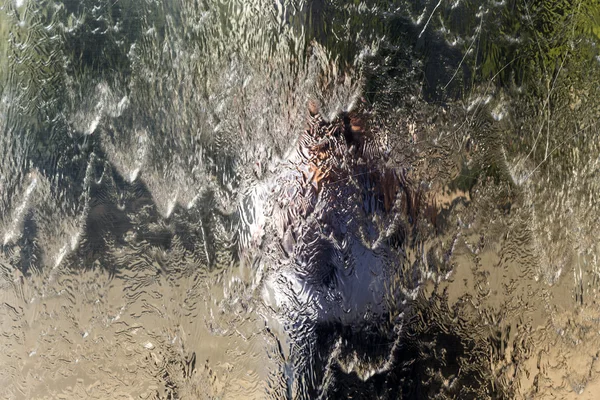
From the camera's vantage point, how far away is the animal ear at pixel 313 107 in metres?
0.74

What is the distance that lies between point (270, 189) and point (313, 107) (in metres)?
0.12

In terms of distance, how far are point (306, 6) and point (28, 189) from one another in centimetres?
43

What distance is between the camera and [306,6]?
723mm

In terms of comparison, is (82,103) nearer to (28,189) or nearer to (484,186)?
(28,189)

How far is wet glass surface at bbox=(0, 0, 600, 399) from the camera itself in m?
0.74

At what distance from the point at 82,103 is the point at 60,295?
250 millimetres

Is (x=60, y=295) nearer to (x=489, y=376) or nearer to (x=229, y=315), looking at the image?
(x=229, y=315)

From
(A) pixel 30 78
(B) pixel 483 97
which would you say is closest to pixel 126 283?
(A) pixel 30 78

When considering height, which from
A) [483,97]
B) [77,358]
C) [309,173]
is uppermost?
[483,97]

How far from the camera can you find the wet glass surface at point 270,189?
740 mm

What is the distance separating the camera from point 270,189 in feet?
2.44

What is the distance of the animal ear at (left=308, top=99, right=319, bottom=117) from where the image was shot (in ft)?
2.42

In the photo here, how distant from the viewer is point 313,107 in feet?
2.42

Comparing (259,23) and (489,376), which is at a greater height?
(259,23)
